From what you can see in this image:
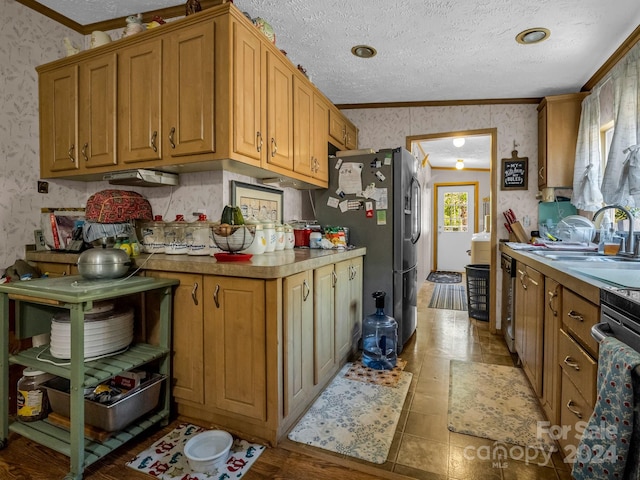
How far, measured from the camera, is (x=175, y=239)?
206 centimetres

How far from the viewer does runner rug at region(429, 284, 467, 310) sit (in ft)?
14.8

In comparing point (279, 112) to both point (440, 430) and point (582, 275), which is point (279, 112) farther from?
point (440, 430)

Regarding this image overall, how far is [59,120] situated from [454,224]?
722cm

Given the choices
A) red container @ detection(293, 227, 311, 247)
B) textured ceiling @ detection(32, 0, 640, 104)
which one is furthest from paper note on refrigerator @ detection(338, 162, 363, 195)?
textured ceiling @ detection(32, 0, 640, 104)

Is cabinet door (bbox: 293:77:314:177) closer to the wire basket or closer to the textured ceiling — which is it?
the textured ceiling

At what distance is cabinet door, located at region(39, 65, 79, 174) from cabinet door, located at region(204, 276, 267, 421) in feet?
4.69

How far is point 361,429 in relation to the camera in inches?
70.3

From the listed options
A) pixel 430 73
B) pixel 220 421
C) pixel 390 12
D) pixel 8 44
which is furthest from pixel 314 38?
pixel 220 421

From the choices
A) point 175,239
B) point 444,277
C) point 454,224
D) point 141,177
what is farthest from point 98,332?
point 454,224

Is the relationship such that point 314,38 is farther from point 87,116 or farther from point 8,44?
point 8,44

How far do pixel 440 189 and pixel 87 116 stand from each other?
7.02m

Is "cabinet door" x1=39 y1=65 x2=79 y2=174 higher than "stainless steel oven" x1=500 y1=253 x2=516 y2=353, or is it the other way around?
"cabinet door" x1=39 y1=65 x2=79 y2=174

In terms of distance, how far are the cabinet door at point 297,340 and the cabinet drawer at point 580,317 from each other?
3.94ft

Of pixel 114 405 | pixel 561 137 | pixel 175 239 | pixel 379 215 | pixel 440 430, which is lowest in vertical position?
pixel 440 430
